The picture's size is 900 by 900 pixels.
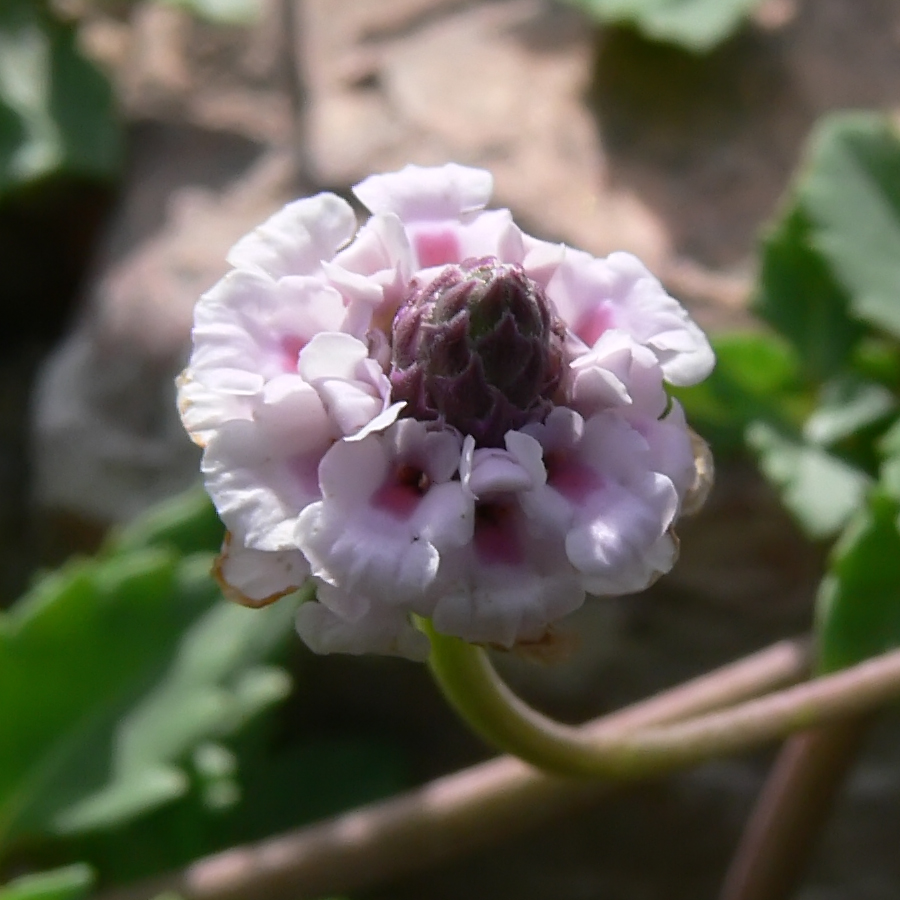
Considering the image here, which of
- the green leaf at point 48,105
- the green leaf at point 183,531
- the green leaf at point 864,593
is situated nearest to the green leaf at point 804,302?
the green leaf at point 864,593

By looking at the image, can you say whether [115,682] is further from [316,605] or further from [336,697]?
[316,605]

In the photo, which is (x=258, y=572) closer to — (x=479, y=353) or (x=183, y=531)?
(x=479, y=353)

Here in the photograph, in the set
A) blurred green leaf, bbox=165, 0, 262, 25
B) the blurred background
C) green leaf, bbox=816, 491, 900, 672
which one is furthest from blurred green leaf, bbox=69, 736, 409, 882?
blurred green leaf, bbox=165, 0, 262, 25

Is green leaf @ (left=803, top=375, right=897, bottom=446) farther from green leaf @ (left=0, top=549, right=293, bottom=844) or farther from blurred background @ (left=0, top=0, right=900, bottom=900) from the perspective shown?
green leaf @ (left=0, top=549, right=293, bottom=844)

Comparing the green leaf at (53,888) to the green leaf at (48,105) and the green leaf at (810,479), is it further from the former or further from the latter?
the green leaf at (48,105)

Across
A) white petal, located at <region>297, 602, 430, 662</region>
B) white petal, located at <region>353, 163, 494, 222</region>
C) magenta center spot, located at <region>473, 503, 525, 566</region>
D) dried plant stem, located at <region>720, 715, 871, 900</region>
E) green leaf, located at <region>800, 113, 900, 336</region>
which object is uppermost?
white petal, located at <region>353, 163, 494, 222</region>

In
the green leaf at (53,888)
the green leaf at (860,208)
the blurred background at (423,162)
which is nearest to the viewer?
the green leaf at (53,888)
